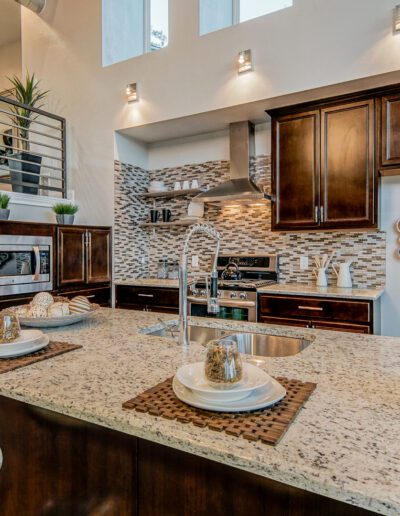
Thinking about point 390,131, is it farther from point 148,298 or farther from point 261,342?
point 148,298

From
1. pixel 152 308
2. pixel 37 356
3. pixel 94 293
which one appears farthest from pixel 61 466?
pixel 94 293

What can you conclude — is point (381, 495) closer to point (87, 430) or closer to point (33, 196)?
point (87, 430)

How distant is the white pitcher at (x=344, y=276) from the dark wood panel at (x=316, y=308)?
0.50 metres

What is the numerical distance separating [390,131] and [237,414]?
274cm

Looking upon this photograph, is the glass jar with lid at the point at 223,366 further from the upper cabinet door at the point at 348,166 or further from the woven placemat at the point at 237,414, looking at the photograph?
the upper cabinet door at the point at 348,166

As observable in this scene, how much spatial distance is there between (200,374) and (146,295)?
288 centimetres

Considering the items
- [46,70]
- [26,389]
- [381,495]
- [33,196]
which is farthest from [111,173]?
[381,495]

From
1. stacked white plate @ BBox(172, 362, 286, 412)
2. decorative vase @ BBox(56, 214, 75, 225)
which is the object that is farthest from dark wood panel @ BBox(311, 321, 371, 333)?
decorative vase @ BBox(56, 214, 75, 225)

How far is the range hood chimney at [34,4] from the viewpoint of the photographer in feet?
14.1

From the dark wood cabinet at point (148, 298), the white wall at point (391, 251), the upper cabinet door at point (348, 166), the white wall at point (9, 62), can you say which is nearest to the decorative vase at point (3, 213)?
the dark wood cabinet at point (148, 298)

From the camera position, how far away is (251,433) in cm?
73

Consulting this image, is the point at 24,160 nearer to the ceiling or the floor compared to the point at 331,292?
nearer to the ceiling

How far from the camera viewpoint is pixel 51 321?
67.2 inches

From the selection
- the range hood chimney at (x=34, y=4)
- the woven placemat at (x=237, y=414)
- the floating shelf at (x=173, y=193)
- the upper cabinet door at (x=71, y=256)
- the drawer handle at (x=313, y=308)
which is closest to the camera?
the woven placemat at (x=237, y=414)
